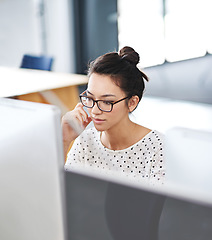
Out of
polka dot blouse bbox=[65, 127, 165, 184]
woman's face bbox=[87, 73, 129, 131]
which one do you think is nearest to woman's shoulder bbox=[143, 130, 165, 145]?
polka dot blouse bbox=[65, 127, 165, 184]

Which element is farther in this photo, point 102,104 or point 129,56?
point 129,56

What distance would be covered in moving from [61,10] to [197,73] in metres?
2.28

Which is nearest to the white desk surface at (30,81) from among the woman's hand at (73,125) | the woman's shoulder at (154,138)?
the woman's hand at (73,125)

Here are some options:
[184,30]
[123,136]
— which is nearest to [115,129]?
[123,136]

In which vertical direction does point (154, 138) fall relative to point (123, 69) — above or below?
below

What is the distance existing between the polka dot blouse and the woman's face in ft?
0.34

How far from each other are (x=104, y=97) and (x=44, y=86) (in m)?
1.38

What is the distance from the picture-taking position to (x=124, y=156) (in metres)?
1.34

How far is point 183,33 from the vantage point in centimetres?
526

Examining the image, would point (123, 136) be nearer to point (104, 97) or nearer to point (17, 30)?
point (104, 97)

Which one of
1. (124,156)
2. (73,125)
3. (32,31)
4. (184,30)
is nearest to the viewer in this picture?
(124,156)

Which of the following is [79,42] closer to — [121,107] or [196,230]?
[121,107]

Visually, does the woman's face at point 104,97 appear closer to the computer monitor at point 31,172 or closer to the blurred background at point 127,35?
the computer monitor at point 31,172

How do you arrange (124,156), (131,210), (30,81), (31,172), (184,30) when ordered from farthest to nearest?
(184,30), (30,81), (124,156), (31,172), (131,210)
